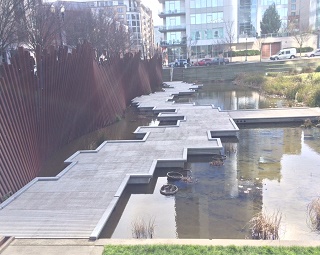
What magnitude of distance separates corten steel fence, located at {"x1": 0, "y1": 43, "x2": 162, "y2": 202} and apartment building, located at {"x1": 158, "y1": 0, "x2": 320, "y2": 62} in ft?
147

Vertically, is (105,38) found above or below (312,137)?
above

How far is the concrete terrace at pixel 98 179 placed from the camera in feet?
19.6

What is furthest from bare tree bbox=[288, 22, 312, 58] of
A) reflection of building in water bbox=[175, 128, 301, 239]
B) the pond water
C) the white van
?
the pond water

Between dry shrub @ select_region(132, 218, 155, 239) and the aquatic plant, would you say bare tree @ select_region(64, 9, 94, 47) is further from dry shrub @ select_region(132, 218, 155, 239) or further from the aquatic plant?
dry shrub @ select_region(132, 218, 155, 239)

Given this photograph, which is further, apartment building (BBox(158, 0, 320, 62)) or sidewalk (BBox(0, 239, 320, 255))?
apartment building (BBox(158, 0, 320, 62))

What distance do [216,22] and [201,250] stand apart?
57.7 meters

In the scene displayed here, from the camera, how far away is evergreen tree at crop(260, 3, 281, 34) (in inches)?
2319

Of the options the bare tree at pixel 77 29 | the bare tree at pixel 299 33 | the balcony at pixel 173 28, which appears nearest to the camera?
the bare tree at pixel 77 29

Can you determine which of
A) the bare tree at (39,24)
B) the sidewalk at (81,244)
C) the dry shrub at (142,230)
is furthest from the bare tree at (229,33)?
the sidewalk at (81,244)

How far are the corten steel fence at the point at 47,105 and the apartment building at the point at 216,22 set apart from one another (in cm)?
4489

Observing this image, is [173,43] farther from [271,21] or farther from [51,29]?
[51,29]

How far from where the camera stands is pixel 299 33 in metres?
56.4

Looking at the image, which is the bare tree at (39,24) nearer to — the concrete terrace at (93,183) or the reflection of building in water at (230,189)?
the concrete terrace at (93,183)

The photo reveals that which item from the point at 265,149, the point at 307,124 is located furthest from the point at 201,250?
the point at 307,124
